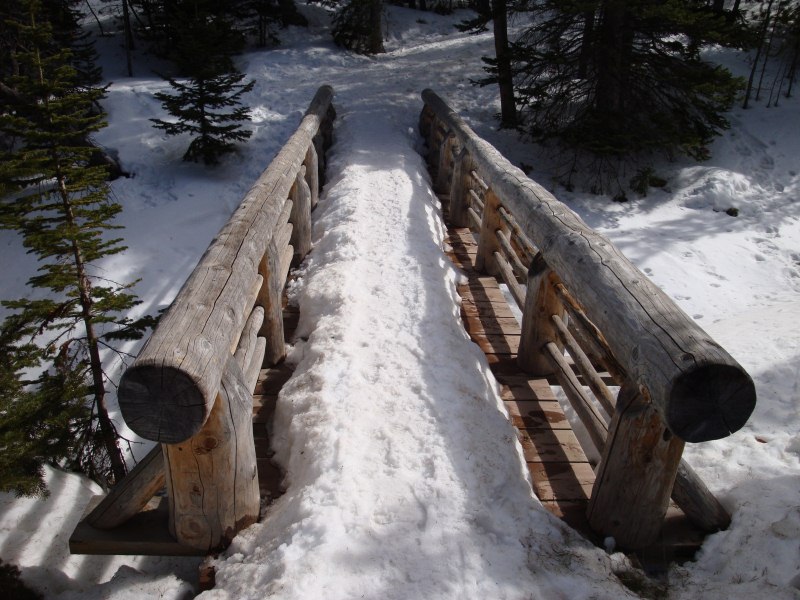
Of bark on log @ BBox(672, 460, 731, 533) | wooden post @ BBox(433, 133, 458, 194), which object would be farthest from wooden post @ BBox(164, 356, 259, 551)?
wooden post @ BBox(433, 133, 458, 194)

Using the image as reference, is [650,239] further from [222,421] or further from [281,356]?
[222,421]

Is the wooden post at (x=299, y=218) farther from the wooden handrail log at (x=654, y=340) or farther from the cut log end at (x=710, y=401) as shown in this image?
the cut log end at (x=710, y=401)

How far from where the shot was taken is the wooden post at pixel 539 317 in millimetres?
4113

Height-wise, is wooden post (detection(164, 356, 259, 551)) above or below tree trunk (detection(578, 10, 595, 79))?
below

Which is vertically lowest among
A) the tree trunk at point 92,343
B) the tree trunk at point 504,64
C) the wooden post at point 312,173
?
the tree trunk at point 92,343

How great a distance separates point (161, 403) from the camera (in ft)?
6.67

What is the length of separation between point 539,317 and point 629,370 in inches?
67.8

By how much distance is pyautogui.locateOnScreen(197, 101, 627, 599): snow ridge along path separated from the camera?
2383 mm

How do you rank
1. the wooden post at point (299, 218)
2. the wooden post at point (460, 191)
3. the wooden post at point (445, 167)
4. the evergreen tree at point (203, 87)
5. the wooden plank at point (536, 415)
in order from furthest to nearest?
the evergreen tree at point (203, 87) < the wooden post at point (445, 167) < the wooden post at point (460, 191) < the wooden post at point (299, 218) < the wooden plank at point (536, 415)

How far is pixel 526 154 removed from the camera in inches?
508

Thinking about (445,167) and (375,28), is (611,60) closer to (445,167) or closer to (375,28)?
(445,167)

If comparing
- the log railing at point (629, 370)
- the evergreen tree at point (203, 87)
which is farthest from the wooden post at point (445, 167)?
the evergreen tree at point (203, 87)

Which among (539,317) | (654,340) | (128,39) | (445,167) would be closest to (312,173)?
(445,167)

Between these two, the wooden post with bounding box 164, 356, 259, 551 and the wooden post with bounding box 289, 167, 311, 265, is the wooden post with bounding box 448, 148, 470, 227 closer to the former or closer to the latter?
the wooden post with bounding box 289, 167, 311, 265
